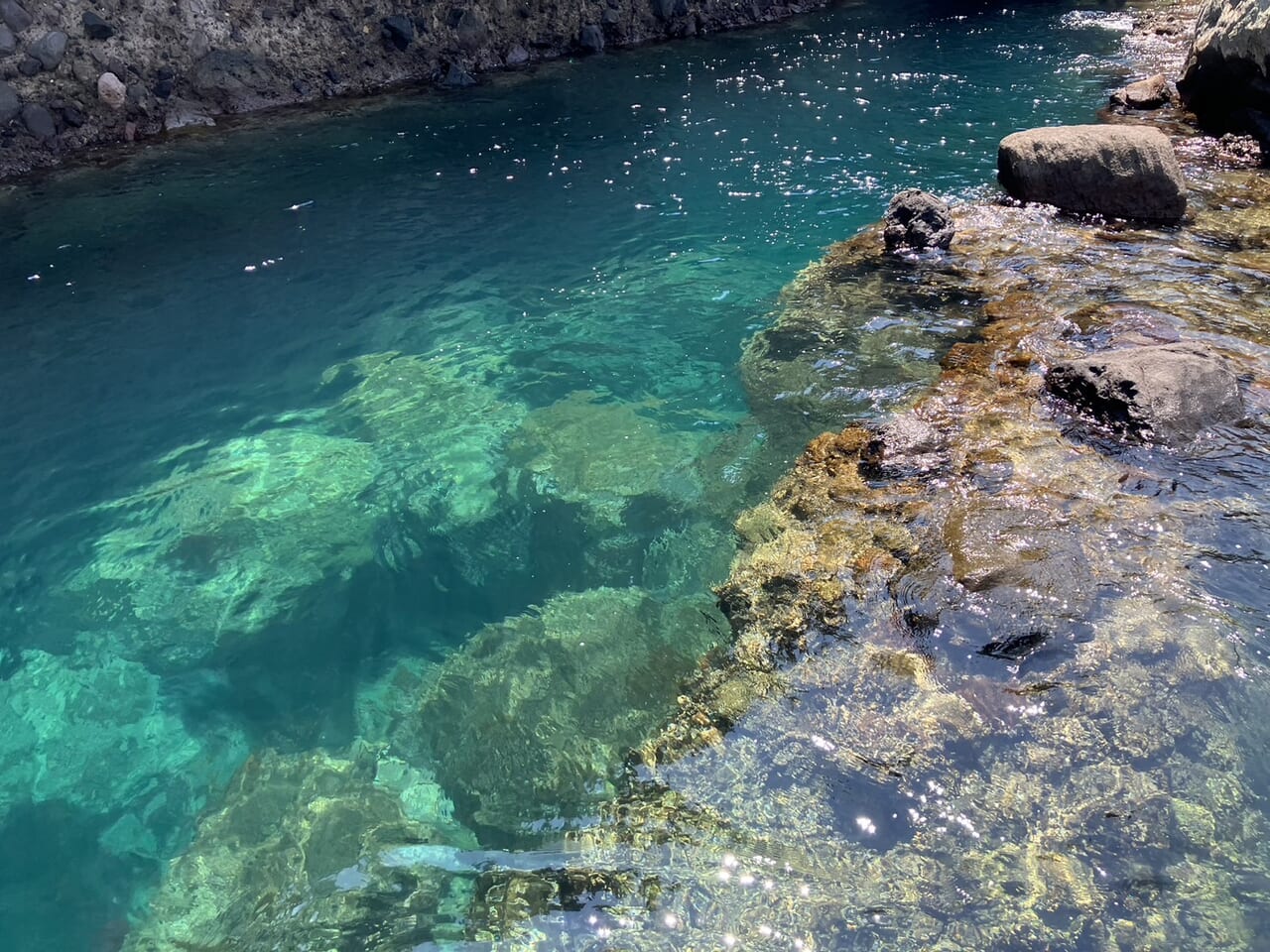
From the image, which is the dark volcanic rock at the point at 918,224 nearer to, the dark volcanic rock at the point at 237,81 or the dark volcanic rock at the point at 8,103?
the dark volcanic rock at the point at 237,81

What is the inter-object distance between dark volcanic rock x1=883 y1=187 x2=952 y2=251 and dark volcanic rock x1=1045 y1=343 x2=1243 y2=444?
4.50 m

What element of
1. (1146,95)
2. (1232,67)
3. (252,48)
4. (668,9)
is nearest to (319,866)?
(1232,67)

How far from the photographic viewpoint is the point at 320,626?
6.82 meters

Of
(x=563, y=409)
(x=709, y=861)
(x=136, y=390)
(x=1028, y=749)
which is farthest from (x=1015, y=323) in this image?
(x=136, y=390)

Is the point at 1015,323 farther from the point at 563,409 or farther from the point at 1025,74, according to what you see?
the point at 1025,74

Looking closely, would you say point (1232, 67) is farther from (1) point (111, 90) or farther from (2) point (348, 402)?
(1) point (111, 90)

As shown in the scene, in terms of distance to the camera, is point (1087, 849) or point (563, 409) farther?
point (563, 409)

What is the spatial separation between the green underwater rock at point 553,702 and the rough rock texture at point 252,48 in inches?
780

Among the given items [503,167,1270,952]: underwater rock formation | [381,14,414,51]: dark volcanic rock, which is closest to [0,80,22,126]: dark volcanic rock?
[381,14,414,51]: dark volcanic rock

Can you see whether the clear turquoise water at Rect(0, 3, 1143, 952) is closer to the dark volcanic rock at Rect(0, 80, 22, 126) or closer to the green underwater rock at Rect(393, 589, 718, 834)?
the green underwater rock at Rect(393, 589, 718, 834)

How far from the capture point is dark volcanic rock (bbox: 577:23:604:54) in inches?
1027

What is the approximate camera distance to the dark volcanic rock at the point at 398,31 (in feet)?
77.4

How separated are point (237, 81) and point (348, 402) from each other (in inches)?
667

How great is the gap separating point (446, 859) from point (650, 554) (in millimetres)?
3061
